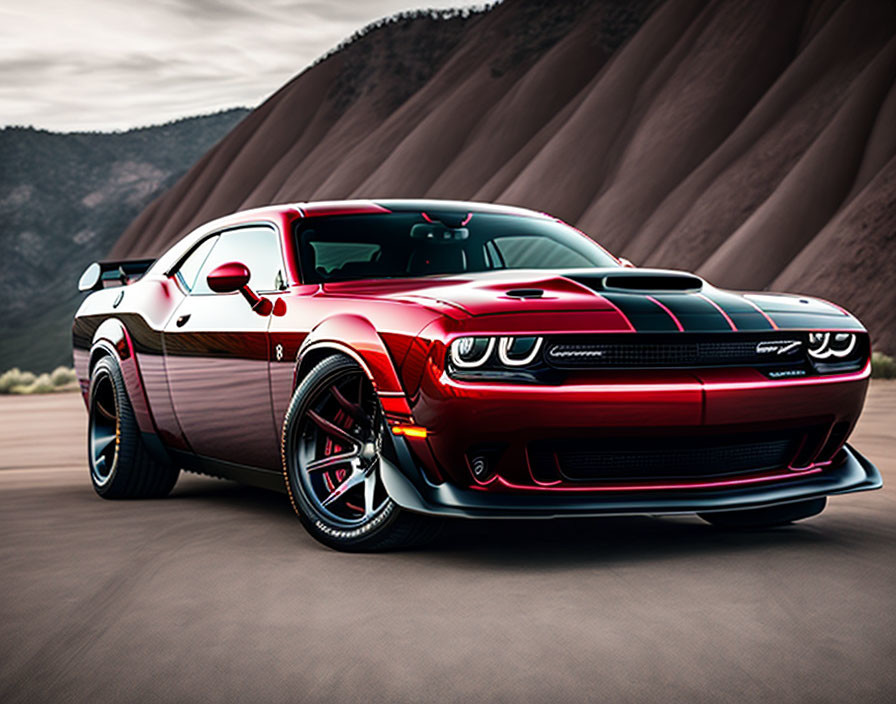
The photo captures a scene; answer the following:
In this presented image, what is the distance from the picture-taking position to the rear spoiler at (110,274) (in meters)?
7.75

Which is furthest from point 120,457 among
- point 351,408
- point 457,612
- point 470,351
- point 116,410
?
point 457,612

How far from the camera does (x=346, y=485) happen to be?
16.7 ft

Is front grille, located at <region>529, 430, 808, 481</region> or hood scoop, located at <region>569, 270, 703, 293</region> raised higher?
hood scoop, located at <region>569, 270, 703, 293</region>

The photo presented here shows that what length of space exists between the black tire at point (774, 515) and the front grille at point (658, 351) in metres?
0.94

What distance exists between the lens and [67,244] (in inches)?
5032

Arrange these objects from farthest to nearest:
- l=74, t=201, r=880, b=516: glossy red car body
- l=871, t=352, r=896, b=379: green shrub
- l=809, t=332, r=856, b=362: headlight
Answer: l=871, t=352, r=896, b=379: green shrub
l=809, t=332, r=856, b=362: headlight
l=74, t=201, r=880, b=516: glossy red car body

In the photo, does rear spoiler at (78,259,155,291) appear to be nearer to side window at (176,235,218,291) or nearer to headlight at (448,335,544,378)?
side window at (176,235,218,291)

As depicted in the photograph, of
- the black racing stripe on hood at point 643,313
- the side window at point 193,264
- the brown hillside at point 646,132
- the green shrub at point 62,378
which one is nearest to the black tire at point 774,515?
the black racing stripe on hood at point 643,313

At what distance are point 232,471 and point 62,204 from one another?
133 metres

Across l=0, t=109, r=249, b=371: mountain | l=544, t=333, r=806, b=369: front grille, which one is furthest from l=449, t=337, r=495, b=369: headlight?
l=0, t=109, r=249, b=371: mountain

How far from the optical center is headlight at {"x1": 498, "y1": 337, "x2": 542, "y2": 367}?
15.1 ft

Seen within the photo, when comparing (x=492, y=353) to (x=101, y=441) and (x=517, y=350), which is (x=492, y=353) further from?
(x=101, y=441)

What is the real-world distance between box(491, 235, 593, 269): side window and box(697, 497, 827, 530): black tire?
1460 millimetres

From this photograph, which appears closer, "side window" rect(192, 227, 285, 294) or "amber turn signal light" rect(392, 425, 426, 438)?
"amber turn signal light" rect(392, 425, 426, 438)
